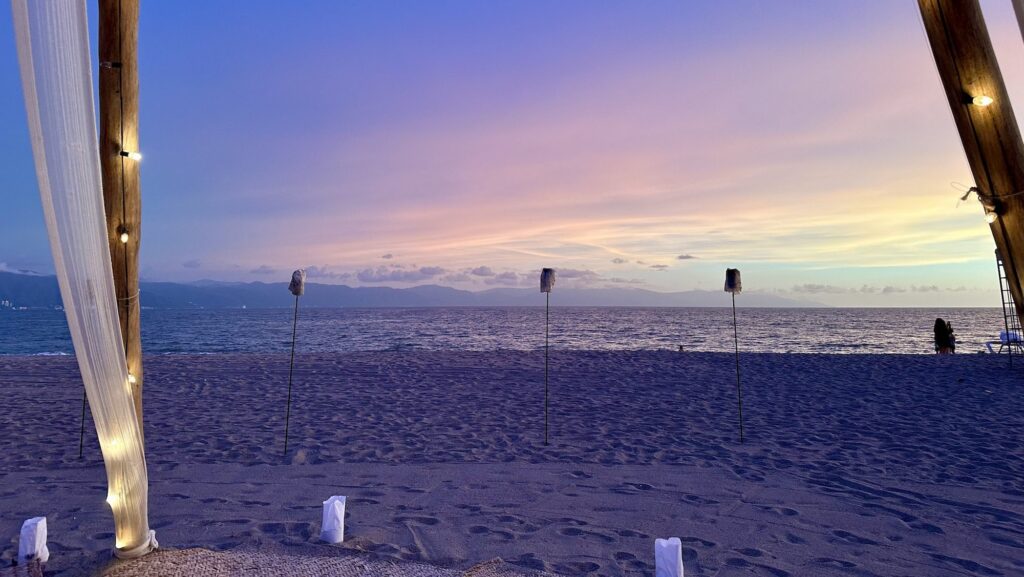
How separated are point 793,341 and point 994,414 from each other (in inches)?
1080

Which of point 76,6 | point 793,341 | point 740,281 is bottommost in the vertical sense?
point 793,341

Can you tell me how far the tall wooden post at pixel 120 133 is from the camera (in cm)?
307

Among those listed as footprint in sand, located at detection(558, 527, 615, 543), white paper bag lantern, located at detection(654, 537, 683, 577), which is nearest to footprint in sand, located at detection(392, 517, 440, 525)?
footprint in sand, located at detection(558, 527, 615, 543)

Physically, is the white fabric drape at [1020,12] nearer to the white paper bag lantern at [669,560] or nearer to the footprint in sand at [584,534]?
the white paper bag lantern at [669,560]

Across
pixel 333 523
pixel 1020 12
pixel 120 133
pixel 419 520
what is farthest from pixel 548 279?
pixel 1020 12

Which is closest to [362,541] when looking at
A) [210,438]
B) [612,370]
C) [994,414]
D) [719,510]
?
[719,510]

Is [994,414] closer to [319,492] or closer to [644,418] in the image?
[644,418]

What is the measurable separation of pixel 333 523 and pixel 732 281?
508 centimetres

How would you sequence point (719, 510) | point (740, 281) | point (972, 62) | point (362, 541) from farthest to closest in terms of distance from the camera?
point (740, 281), point (719, 510), point (362, 541), point (972, 62)

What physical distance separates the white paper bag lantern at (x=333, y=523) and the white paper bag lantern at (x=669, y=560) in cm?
187

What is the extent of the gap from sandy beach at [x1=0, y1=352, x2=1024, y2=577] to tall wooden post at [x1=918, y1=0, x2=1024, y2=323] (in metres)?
2.46

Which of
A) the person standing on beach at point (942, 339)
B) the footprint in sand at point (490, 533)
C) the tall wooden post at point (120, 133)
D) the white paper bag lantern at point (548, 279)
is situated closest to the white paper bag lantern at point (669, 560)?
the footprint in sand at point (490, 533)

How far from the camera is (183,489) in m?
4.73

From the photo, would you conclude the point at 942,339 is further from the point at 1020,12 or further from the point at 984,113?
the point at 1020,12
